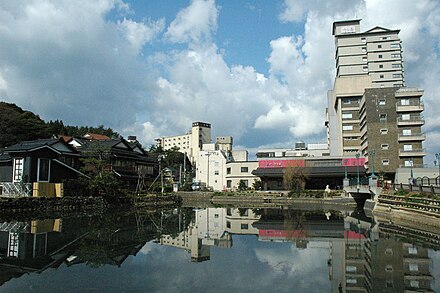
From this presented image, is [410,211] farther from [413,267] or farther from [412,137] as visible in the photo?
[412,137]

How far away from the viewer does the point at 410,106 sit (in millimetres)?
46469

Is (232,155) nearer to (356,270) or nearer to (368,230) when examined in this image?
(368,230)

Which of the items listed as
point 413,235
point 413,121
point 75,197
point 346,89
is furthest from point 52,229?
point 346,89

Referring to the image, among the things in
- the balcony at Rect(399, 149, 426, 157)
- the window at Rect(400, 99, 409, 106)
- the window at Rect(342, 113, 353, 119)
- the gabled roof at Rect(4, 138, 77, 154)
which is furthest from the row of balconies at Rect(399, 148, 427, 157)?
the gabled roof at Rect(4, 138, 77, 154)

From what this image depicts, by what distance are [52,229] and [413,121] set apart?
44446 millimetres

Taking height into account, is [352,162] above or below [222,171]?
above

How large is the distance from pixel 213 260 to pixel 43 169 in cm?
2269

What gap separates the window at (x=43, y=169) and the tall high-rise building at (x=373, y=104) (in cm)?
3196

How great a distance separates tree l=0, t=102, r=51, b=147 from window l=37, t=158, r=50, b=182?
815 inches

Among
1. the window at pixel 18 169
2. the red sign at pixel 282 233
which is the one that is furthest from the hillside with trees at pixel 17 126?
the red sign at pixel 282 233

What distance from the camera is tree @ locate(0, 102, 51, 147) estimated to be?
1802 inches

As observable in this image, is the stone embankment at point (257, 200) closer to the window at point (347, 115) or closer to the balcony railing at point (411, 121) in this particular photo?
the balcony railing at point (411, 121)

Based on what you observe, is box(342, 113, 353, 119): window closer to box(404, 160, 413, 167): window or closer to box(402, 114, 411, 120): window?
box(402, 114, 411, 120): window

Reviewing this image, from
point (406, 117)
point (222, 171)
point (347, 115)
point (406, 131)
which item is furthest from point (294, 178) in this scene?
point (406, 117)
